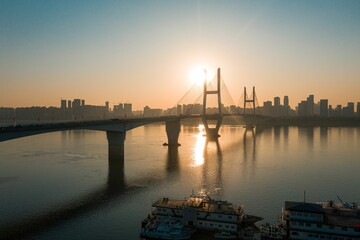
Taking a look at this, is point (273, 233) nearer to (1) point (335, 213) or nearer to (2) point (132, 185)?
(1) point (335, 213)

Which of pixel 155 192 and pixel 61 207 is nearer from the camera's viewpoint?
pixel 61 207

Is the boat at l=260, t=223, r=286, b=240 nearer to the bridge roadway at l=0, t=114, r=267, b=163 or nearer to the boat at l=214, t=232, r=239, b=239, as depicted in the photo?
the boat at l=214, t=232, r=239, b=239

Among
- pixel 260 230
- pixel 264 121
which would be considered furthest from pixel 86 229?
pixel 264 121

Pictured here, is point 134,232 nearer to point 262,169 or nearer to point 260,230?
point 260,230

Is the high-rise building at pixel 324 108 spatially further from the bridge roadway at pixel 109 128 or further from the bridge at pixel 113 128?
the bridge roadway at pixel 109 128

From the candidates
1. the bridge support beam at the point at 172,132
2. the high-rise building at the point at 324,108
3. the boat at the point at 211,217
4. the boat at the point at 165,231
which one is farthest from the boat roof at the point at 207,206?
the high-rise building at the point at 324,108

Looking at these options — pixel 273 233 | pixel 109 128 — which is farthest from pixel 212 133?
pixel 273 233
